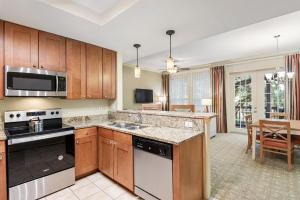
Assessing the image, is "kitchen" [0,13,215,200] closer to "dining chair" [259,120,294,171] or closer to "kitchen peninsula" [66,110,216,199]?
"kitchen peninsula" [66,110,216,199]

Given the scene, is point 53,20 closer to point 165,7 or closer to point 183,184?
point 165,7

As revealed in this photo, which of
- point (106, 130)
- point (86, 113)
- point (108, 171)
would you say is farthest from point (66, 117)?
point (108, 171)

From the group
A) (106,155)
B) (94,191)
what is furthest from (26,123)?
(94,191)

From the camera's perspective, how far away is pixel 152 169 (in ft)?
6.35

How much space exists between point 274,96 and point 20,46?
6561mm

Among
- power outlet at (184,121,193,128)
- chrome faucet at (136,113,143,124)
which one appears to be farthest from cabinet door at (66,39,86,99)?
power outlet at (184,121,193,128)

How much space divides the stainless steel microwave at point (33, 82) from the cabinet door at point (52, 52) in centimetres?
13

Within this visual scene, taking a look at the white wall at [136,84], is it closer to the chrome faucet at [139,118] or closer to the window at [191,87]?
the window at [191,87]

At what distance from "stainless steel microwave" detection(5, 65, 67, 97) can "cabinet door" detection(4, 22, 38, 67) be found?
0.40ft

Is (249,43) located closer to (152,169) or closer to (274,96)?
(274,96)

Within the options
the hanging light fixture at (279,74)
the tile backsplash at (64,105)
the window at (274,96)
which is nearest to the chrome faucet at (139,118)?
the tile backsplash at (64,105)

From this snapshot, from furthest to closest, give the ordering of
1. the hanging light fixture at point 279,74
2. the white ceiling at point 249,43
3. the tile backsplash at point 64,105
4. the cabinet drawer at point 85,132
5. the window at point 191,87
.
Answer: the window at point 191,87 < the hanging light fixture at point 279,74 < the white ceiling at point 249,43 < the cabinet drawer at point 85,132 < the tile backsplash at point 64,105

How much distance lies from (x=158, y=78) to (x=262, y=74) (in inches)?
165

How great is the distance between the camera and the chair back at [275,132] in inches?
114
